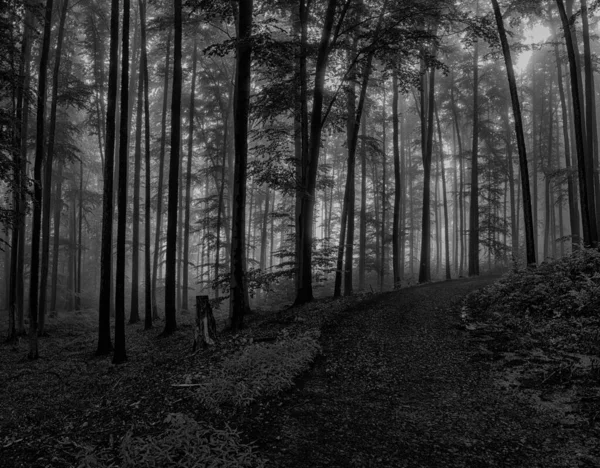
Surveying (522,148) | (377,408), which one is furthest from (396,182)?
(377,408)

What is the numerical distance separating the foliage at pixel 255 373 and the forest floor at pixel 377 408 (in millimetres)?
132

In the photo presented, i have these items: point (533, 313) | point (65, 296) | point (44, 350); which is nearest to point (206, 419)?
point (533, 313)

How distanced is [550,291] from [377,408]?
6.37 m

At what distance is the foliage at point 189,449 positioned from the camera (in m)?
3.17

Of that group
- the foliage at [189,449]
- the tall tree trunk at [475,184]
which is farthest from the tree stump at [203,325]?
the tall tree trunk at [475,184]

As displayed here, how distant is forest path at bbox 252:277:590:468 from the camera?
335 cm

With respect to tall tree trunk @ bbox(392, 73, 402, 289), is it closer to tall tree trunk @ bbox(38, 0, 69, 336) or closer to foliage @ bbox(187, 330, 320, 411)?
foliage @ bbox(187, 330, 320, 411)

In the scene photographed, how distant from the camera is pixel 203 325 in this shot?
7609 mm

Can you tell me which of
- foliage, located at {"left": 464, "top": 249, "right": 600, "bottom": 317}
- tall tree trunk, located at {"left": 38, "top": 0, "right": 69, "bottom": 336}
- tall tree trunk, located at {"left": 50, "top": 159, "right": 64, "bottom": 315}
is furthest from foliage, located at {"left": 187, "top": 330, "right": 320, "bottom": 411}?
tall tree trunk, located at {"left": 50, "top": 159, "right": 64, "bottom": 315}

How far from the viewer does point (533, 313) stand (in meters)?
7.92

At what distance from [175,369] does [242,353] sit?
1238 millimetres

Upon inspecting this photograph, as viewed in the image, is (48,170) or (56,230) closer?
(48,170)

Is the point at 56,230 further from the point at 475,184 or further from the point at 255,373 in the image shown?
the point at 475,184

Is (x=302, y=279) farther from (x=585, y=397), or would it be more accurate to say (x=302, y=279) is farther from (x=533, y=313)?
(x=585, y=397)
